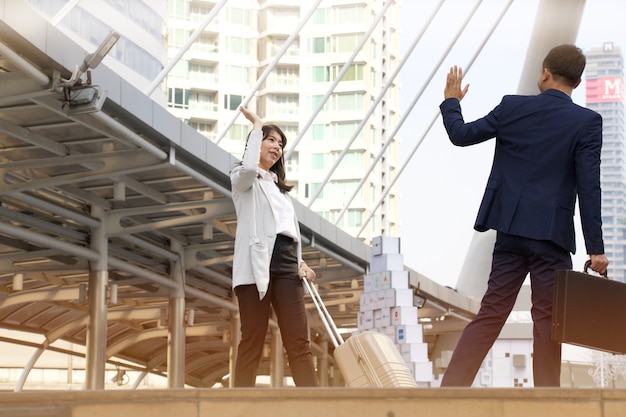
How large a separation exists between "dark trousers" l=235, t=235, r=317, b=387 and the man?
93cm

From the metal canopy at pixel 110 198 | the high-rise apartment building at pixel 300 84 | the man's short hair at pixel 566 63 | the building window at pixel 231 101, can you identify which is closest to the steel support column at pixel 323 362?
the metal canopy at pixel 110 198

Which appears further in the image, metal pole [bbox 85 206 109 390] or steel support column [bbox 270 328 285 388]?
steel support column [bbox 270 328 285 388]

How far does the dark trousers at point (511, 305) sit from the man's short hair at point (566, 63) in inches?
30.9

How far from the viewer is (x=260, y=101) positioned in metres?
101

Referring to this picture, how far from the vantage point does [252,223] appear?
6.20 metres

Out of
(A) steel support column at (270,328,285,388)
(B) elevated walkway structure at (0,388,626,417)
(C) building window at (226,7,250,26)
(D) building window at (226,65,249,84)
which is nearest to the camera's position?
(B) elevated walkway structure at (0,388,626,417)

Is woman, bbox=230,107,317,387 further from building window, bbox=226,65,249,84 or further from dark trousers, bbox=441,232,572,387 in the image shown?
building window, bbox=226,65,249,84

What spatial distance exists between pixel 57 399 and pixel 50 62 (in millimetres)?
7810

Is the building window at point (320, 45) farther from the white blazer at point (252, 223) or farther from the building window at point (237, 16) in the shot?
the white blazer at point (252, 223)

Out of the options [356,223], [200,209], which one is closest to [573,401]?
[200,209]

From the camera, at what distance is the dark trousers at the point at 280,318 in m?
6.12

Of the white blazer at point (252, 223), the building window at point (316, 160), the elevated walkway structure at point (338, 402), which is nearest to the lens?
the elevated walkway structure at point (338, 402)

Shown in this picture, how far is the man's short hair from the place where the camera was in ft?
18.4

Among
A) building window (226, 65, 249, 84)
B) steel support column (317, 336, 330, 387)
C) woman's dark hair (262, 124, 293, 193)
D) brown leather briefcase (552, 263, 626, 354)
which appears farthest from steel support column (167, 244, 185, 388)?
building window (226, 65, 249, 84)
